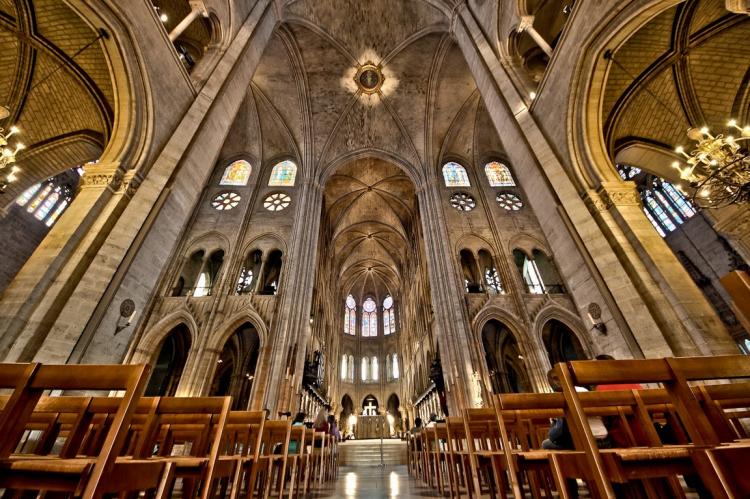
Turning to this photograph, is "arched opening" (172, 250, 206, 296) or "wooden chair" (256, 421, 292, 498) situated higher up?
"arched opening" (172, 250, 206, 296)

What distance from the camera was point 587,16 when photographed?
548 centimetres

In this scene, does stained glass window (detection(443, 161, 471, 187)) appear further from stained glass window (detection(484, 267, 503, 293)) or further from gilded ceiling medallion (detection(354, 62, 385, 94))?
gilded ceiling medallion (detection(354, 62, 385, 94))

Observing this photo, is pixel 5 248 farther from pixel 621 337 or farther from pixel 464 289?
pixel 621 337

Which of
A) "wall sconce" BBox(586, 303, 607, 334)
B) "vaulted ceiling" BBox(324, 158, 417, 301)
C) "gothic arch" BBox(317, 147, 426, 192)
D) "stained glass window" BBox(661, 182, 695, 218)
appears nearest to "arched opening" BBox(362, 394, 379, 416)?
"vaulted ceiling" BBox(324, 158, 417, 301)

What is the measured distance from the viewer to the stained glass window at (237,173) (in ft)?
47.4

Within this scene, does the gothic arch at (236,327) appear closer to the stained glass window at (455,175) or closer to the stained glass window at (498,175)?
the stained glass window at (455,175)

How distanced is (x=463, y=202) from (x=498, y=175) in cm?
286

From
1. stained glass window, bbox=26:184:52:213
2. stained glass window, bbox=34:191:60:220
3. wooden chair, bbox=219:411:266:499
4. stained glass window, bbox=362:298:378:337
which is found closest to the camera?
wooden chair, bbox=219:411:266:499

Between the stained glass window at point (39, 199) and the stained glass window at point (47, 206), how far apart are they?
0.14 meters

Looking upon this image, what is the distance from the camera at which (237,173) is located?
1481cm

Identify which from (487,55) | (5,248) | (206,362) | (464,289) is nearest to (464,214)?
(464,289)

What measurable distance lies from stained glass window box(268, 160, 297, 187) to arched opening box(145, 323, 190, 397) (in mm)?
7670

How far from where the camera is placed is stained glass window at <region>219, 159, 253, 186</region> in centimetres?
1445

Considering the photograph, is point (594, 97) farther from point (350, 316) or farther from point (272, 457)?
point (350, 316)
